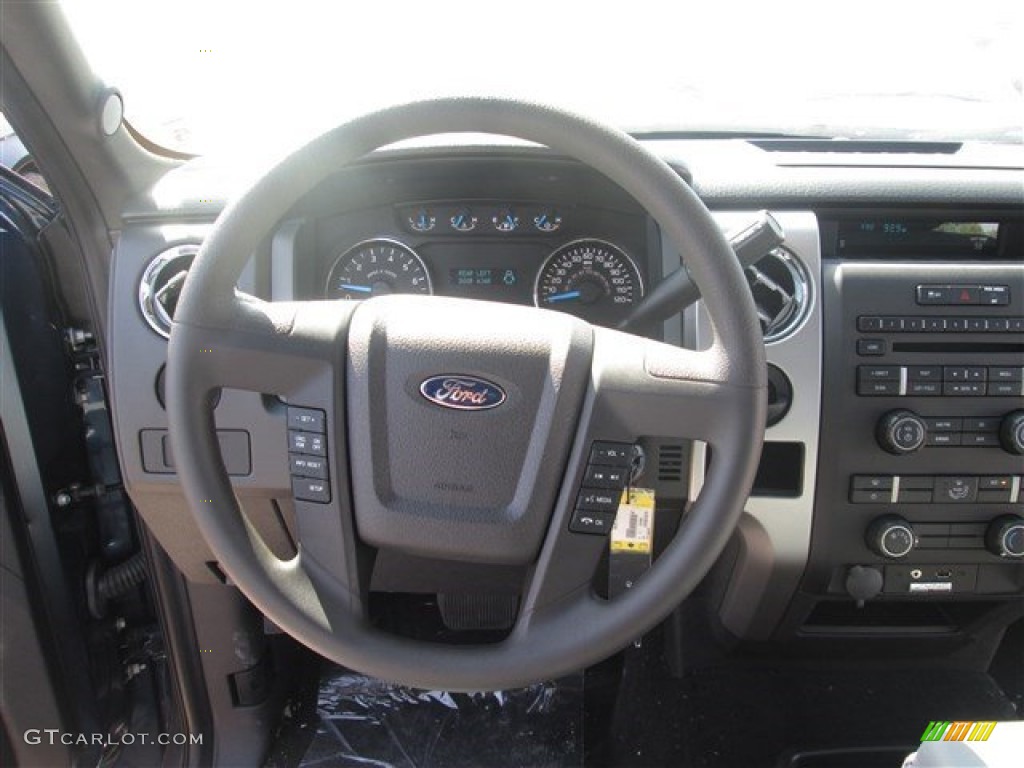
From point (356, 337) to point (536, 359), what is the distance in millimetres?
Result: 243

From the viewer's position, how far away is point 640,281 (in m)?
1.65

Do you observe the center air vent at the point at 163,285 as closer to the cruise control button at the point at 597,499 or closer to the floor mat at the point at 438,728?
the cruise control button at the point at 597,499

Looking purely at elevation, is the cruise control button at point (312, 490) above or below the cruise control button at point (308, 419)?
below

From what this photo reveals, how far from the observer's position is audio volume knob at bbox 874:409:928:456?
153cm

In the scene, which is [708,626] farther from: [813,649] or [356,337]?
[356,337]

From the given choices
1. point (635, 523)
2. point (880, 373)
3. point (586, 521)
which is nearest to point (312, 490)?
point (586, 521)

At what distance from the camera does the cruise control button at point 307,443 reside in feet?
3.95

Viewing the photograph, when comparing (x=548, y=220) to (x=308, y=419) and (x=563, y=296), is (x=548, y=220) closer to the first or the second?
(x=563, y=296)

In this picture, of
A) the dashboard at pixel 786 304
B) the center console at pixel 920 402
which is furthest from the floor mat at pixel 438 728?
the center console at pixel 920 402

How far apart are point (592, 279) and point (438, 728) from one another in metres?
A: 1.14

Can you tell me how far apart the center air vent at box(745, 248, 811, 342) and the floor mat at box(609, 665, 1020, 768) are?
98 centimetres

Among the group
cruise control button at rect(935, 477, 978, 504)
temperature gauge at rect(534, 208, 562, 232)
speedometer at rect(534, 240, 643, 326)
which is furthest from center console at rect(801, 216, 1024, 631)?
temperature gauge at rect(534, 208, 562, 232)

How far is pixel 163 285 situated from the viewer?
60.6 inches

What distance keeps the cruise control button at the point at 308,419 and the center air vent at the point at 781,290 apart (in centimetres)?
76
